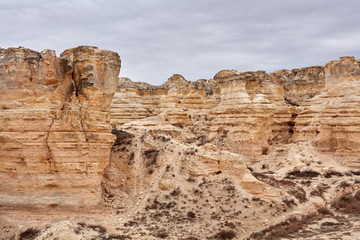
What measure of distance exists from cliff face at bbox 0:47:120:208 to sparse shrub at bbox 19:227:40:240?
1.60 m

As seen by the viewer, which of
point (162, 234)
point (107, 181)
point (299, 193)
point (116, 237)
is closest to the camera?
point (116, 237)

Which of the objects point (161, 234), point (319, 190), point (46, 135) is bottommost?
point (319, 190)

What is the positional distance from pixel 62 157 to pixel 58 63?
507 cm

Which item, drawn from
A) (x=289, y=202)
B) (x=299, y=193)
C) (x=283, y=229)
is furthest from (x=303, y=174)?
(x=283, y=229)

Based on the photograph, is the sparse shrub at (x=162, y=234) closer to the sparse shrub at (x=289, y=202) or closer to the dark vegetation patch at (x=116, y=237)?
the dark vegetation patch at (x=116, y=237)

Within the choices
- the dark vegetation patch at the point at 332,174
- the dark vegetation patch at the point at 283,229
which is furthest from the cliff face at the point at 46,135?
the dark vegetation patch at the point at 332,174

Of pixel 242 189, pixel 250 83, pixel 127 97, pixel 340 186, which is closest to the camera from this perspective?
pixel 242 189

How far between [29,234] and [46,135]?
15.8ft

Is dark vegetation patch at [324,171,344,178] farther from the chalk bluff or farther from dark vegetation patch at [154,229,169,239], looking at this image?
dark vegetation patch at [154,229,169,239]

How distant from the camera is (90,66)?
18297 millimetres

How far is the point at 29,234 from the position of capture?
49.2 feet

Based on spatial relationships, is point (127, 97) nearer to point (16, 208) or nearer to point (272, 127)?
point (272, 127)

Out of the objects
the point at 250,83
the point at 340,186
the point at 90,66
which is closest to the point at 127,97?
the point at 250,83

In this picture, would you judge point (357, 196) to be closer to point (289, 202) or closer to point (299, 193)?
point (299, 193)
